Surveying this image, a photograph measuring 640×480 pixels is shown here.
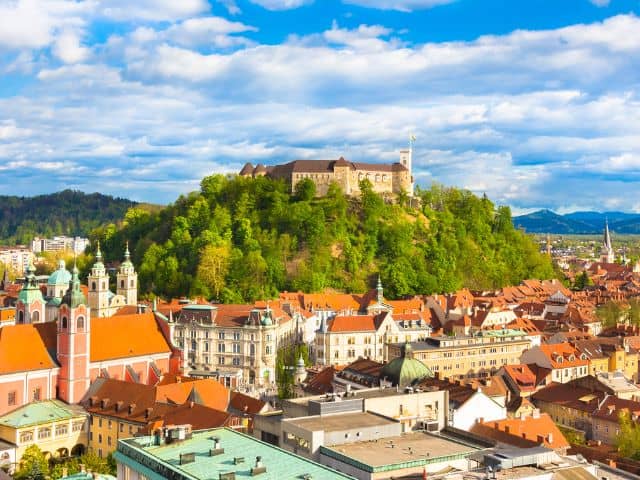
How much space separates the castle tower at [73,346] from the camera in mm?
63688

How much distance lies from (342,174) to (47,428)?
82.5 m

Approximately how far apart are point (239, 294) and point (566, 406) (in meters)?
53.8

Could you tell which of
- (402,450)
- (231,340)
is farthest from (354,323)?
(402,450)

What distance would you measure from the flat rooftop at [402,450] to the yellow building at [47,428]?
1141 inches

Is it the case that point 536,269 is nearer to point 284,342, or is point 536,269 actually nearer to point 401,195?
point 401,195

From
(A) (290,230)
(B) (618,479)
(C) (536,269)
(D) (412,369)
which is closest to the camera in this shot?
(B) (618,479)

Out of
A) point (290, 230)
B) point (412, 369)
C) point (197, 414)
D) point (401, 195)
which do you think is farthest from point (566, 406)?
point (401, 195)

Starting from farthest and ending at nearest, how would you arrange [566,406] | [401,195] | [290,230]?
1. [401,195]
2. [290,230]
3. [566,406]

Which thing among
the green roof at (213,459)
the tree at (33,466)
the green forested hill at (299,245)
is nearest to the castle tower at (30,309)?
the tree at (33,466)

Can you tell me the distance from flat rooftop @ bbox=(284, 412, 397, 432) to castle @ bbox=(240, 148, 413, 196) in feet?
299

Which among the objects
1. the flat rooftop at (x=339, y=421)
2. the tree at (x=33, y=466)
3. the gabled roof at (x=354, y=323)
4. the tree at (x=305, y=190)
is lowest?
the tree at (x=33, y=466)

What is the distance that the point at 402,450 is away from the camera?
38.3m

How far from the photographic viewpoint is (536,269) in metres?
149

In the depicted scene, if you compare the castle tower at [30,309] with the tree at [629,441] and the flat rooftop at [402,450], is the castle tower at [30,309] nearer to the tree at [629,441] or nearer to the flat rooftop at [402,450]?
the flat rooftop at [402,450]
